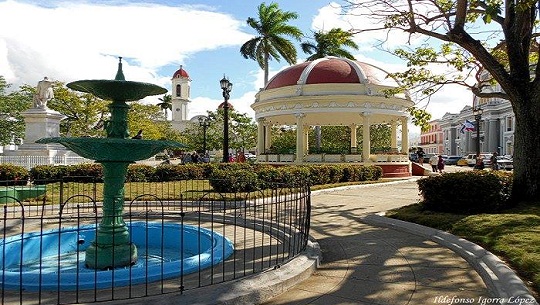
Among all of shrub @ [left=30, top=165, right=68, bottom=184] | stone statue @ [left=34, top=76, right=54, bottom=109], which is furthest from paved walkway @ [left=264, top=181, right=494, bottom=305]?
stone statue @ [left=34, top=76, right=54, bottom=109]

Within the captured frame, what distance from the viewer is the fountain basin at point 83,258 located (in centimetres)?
510

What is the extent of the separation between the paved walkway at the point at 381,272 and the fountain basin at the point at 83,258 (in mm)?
1582

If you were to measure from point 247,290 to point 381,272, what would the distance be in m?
2.27

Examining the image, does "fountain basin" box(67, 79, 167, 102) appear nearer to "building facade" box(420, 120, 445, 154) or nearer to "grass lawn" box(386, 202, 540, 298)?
"grass lawn" box(386, 202, 540, 298)

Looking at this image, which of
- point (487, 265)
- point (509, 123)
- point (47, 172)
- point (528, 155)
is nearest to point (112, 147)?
point (487, 265)

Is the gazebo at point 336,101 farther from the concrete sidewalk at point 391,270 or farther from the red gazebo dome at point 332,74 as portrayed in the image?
the concrete sidewalk at point 391,270

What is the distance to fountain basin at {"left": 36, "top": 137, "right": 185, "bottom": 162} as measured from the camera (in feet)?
19.9

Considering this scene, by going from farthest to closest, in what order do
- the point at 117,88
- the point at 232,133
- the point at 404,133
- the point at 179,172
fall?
the point at 232,133
the point at 404,133
the point at 179,172
the point at 117,88

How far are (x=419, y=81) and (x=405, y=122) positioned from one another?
14.8m

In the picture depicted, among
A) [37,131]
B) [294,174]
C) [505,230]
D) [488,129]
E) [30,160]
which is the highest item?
[488,129]

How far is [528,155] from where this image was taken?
11680 mm

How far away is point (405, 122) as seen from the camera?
2850 cm

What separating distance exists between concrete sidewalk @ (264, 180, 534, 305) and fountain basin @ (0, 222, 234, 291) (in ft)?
5.18

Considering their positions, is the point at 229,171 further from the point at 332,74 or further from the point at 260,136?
the point at 260,136
